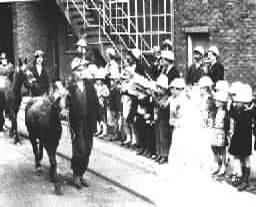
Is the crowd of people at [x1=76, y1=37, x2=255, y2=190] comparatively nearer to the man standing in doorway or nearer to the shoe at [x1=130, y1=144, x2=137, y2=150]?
the shoe at [x1=130, y1=144, x2=137, y2=150]

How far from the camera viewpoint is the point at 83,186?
958 cm

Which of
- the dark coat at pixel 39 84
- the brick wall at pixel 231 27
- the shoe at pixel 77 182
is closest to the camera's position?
the shoe at pixel 77 182

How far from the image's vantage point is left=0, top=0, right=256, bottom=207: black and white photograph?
8477 millimetres

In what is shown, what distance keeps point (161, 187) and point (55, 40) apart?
16080 millimetres

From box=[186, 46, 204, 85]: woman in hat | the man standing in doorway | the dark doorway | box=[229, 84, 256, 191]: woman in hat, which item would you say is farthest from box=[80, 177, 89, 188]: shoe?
the dark doorway

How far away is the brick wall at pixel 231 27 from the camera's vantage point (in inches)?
548

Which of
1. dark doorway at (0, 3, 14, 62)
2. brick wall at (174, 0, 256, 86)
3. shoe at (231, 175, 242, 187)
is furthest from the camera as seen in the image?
dark doorway at (0, 3, 14, 62)

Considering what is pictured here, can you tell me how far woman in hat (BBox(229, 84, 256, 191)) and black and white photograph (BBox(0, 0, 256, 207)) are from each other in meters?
0.02

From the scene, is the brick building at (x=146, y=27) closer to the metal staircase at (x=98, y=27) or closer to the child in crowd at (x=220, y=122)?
the metal staircase at (x=98, y=27)

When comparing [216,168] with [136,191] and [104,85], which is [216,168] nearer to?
[136,191]

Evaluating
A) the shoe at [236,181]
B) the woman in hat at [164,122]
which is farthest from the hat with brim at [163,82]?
the shoe at [236,181]

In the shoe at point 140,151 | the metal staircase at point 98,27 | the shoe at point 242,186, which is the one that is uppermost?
the metal staircase at point 98,27

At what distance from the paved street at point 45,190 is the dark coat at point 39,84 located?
5.22 ft

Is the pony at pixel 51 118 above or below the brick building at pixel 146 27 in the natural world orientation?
below
